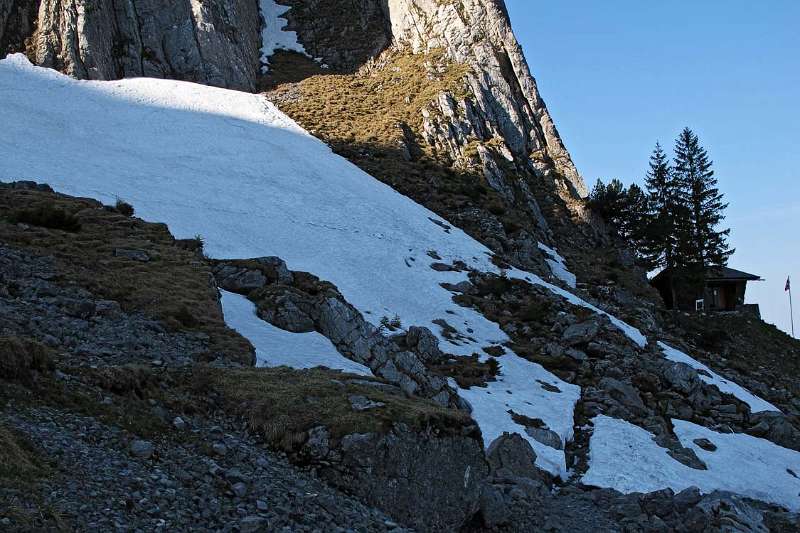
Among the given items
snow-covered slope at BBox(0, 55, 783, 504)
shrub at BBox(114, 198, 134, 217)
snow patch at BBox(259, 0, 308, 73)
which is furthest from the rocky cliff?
snow patch at BBox(259, 0, 308, 73)

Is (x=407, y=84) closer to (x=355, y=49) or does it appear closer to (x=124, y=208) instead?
(x=355, y=49)

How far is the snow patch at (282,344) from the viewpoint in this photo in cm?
2103

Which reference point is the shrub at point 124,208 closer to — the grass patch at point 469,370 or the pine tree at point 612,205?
the grass patch at point 469,370

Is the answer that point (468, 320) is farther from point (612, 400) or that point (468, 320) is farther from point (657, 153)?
point (657, 153)

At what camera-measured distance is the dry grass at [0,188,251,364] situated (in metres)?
19.2

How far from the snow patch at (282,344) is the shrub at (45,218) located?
226 inches

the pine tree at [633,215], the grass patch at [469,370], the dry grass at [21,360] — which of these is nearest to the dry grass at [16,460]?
the dry grass at [21,360]

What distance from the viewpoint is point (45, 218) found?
78.9ft

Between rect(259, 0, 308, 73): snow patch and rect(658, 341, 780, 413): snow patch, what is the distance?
54.3 meters

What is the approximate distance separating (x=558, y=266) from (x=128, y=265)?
36.1 m

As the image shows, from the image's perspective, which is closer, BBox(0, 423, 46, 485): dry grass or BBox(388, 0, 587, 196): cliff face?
BBox(0, 423, 46, 485): dry grass

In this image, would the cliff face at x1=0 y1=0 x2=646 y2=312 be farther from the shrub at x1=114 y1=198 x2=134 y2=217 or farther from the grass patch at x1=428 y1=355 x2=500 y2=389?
the shrub at x1=114 y1=198 x2=134 y2=217

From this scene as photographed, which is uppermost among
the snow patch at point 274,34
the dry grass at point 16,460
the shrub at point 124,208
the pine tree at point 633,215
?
the snow patch at point 274,34

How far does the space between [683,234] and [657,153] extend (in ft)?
33.7
